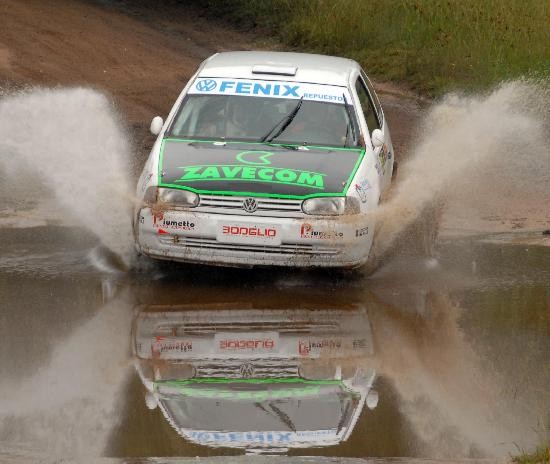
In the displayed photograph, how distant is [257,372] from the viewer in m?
7.93

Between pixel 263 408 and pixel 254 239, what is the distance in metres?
2.73

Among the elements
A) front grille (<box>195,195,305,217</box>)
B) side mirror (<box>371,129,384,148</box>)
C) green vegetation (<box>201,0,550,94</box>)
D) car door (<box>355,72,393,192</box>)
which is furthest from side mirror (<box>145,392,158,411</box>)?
green vegetation (<box>201,0,550,94</box>)

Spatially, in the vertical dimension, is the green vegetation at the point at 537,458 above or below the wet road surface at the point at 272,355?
above

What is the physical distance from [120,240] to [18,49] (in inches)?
349

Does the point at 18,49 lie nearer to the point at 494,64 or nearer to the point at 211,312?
the point at 494,64

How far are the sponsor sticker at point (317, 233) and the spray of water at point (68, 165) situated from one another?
178cm

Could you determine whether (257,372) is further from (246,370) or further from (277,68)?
(277,68)

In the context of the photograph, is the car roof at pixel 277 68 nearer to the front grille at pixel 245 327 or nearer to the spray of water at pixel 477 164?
the spray of water at pixel 477 164

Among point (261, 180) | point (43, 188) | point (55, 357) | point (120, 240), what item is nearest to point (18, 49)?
point (43, 188)

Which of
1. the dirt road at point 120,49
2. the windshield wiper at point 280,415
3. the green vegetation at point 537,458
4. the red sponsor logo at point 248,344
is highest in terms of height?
the green vegetation at point 537,458

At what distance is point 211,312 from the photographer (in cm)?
941

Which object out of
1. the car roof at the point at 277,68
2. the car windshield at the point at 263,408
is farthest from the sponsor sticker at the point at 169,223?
the car windshield at the point at 263,408

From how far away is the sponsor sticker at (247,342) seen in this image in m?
8.44

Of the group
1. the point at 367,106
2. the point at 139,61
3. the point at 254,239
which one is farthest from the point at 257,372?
the point at 139,61
